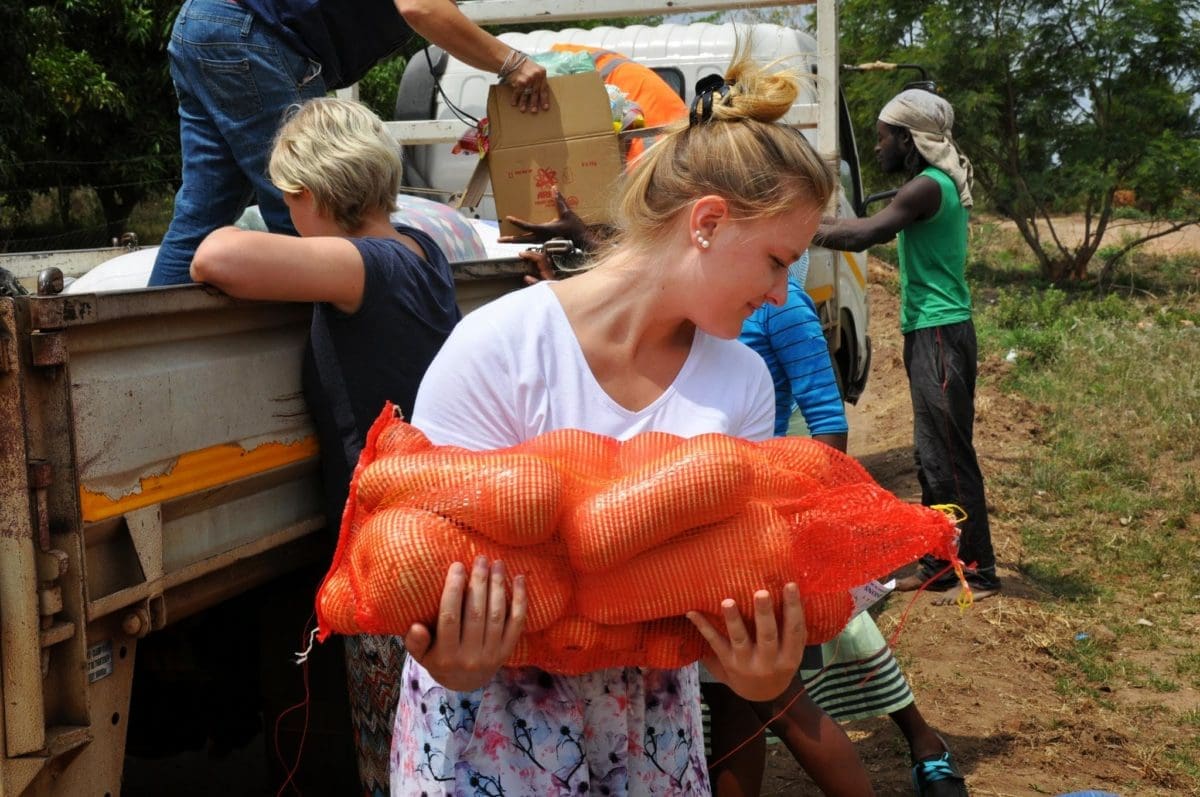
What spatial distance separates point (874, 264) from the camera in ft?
56.0

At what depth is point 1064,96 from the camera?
54.0 ft

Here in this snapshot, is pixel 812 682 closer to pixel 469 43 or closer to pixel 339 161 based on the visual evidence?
pixel 339 161

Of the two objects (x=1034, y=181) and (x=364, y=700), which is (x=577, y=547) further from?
(x=1034, y=181)

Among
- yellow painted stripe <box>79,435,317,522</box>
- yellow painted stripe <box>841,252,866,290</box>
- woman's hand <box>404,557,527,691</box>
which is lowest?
yellow painted stripe <box>841,252,866,290</box>

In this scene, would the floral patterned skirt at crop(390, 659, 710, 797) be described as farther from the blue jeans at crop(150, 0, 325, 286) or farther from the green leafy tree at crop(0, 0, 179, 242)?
the green leafy tree at crop(0, 0, 179, 242)

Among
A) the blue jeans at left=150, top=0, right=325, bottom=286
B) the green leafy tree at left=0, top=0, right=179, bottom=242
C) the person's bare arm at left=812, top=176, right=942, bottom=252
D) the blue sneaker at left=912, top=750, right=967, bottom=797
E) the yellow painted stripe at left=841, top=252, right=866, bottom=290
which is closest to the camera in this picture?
the blue jeans at left=150, top=0, right=325, bottom=286

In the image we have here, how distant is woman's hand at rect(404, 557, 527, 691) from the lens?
1.52 m

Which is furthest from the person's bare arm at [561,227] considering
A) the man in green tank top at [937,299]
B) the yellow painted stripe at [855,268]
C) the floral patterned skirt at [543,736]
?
the yellow painted stripe at [855,268]

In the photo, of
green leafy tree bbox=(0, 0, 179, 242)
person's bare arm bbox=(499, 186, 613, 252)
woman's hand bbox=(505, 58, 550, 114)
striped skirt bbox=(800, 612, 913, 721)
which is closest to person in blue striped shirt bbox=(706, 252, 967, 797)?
striped skirt bbox=(800, 612, 913, 721)

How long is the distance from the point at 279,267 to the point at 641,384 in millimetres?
950

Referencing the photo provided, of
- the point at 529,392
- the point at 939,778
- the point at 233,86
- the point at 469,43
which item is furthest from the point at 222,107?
the point at 939,778

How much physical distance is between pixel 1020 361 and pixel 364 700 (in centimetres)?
884

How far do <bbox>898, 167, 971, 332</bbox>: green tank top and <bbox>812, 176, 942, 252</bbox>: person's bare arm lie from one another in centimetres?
7

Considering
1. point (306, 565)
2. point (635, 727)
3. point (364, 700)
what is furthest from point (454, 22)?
point (635, 727)
